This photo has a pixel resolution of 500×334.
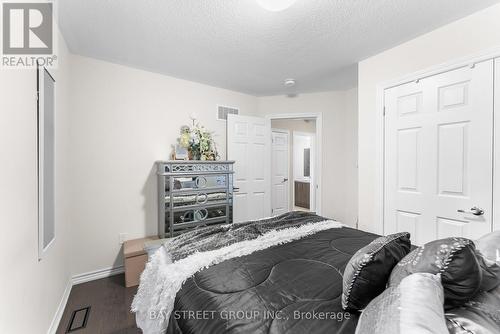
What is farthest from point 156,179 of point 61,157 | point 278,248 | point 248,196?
point 278,248

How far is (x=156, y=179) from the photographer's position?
311 cm

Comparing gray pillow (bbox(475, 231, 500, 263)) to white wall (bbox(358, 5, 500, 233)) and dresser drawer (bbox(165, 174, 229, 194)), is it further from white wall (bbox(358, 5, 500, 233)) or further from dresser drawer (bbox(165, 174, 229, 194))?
dresser drawer (bbox(165, 174, 229, 194))

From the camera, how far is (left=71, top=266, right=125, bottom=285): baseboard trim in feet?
8.50

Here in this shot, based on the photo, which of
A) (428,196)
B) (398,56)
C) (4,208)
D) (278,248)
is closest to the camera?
(4,208)

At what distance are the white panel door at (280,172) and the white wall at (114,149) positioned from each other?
8.53ft

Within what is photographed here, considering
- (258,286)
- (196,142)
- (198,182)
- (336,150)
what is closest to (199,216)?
(198,182)

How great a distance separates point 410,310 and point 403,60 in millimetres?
2595

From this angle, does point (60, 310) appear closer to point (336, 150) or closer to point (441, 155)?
point (441, 155)

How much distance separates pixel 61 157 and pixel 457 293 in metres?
2.93

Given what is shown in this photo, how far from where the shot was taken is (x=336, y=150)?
13.3 feet

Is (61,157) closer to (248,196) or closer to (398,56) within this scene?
(248,196)

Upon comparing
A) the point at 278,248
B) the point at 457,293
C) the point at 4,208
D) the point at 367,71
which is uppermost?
the point at 367,71

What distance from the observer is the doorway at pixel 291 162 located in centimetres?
534

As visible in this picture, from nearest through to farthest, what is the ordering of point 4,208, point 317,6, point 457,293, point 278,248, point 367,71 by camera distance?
point 457,293 < point 4,208 < point 278,248 < point 317,6 < point 367,71
